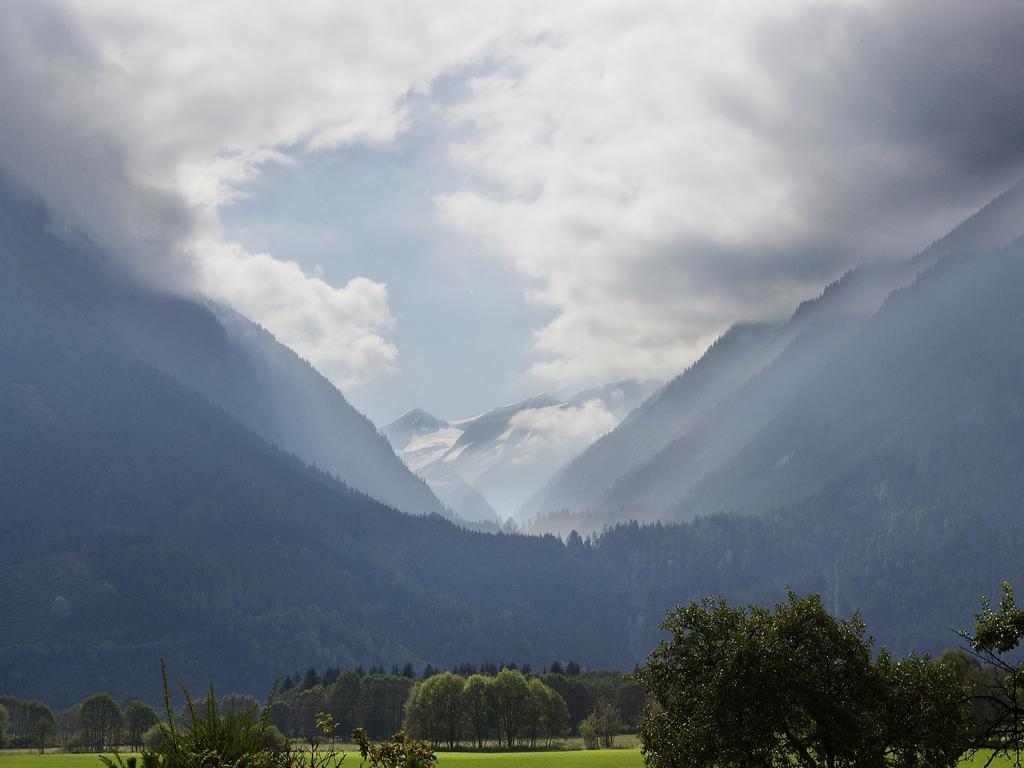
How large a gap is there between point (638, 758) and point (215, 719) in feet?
449

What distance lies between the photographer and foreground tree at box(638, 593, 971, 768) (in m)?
59.9

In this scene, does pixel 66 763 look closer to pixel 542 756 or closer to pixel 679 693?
pixel 542 756

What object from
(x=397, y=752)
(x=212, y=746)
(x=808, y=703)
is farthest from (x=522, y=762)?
(x=212, y=746)

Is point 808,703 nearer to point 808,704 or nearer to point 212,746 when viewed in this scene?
point 808,704

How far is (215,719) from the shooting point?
1157 inches

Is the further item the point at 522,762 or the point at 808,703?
the point at 522,762

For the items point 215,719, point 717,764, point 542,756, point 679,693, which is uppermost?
point 215,719

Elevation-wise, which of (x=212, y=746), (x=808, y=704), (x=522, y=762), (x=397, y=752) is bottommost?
(x=522, y=762)

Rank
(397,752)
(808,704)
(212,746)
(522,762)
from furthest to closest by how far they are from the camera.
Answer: (522,762) < (808,704) < (397,752) < (212,746)

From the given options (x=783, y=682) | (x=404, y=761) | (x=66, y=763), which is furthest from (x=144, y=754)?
(x=66, y=763)

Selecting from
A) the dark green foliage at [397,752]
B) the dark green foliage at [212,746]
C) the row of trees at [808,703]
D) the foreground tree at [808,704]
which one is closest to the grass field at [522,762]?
the row of trees at [808,703]

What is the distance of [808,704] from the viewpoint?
61156 millimetres

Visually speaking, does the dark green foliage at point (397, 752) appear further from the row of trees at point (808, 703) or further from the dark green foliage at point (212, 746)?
the row of trees at point (808, 703)

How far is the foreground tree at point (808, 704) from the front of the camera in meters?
59.9
